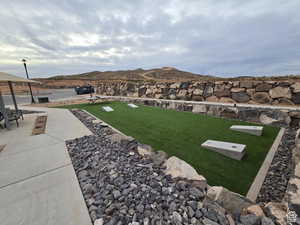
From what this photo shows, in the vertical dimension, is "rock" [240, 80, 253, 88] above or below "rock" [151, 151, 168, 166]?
above

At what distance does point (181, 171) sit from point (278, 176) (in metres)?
1.88

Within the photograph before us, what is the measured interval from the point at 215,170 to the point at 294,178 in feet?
3.36

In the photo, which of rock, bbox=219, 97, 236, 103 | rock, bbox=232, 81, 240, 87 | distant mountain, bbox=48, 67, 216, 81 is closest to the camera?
rock, bbox=232, 81, 240, 87

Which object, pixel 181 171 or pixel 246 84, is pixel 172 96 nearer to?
pixel 246 84

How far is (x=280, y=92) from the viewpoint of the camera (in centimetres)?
525

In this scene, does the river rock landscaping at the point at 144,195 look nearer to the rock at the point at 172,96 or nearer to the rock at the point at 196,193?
the rock at the point at 196,193

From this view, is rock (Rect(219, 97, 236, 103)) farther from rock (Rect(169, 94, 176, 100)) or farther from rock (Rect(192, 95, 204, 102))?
rock (Rect(169, 94, 176, 100))

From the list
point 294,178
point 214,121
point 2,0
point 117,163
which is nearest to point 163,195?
point 117,163

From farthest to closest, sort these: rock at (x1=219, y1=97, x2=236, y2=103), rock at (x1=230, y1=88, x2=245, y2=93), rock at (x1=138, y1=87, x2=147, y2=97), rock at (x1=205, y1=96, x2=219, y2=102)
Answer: rock at (x1=138, y1=87, x2=147, y2=97)
rock at (x1=205, y1=96, x2=219, y2=102)
rock at (x1=219, y1=97, x2=236, y2=103)
rock at (x1=230, y1=88, x2=245, y2=93)

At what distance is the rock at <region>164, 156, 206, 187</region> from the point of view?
1.93m

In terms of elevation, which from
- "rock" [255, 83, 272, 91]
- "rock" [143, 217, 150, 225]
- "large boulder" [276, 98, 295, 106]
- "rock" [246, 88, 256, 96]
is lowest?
"rock" [143, 217, 150, 225]

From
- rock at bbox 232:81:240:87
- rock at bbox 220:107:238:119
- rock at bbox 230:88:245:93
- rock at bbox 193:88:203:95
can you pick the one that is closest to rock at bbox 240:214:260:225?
rock at bbox 220:107:238:119

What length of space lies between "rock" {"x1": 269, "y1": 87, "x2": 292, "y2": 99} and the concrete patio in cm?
716

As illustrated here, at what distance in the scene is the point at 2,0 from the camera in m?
5.06
